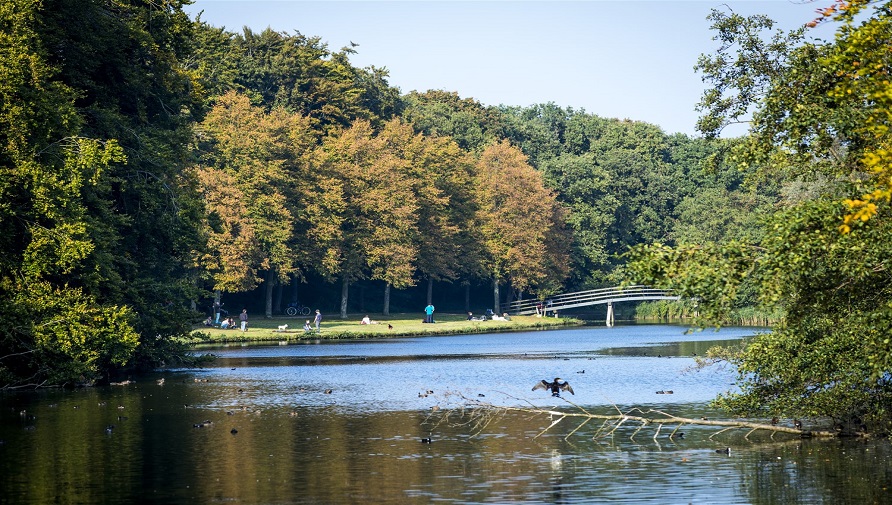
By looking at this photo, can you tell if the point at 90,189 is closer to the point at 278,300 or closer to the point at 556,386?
the point at 556,386

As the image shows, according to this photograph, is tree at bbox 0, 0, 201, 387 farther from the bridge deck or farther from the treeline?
the bridge deck

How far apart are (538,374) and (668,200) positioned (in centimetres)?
7837

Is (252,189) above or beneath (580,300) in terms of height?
above

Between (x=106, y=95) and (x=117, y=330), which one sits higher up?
(x=106, y=95)

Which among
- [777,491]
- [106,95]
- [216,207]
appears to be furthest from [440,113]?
[777,491]

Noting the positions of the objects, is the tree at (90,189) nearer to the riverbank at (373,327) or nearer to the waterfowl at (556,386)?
the waterfowl at (556,386)

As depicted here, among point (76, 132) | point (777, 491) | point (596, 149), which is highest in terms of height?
point (596, 149)

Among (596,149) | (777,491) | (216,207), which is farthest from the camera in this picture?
(596,149)

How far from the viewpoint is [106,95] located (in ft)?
143

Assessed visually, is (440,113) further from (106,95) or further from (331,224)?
(106,95)

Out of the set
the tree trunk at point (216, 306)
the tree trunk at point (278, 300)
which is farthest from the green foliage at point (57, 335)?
the tree trunk at point (278, 300)

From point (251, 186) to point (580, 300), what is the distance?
37.3m

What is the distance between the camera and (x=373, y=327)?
7562 centimetres

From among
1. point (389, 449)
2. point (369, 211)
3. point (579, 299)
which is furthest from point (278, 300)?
point (389, 449)
